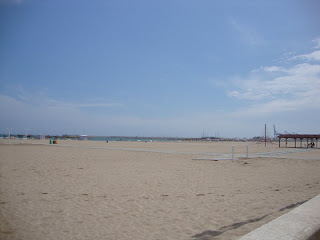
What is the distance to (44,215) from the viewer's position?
500 cm

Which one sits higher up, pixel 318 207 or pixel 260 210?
pixel 318 207

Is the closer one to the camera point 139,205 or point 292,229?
point 292,229

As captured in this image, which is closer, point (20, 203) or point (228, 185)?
point (20, 203)

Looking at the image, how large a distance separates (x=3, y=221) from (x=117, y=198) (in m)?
2.66

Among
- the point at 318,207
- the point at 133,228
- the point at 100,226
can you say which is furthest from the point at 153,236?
the point at 318,207

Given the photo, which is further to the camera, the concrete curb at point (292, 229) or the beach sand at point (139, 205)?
the beach sand at point (139, 205)

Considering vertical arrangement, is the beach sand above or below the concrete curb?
below

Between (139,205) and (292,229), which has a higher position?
(292,229)

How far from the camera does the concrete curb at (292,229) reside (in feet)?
8.90

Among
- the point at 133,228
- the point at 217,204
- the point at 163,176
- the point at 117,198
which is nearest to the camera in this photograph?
the point at 133,228

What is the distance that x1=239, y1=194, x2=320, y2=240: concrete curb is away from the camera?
8.90 ft

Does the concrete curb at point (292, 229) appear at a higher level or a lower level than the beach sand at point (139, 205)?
higher

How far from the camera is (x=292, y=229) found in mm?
2928

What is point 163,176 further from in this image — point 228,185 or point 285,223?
point 285,223
